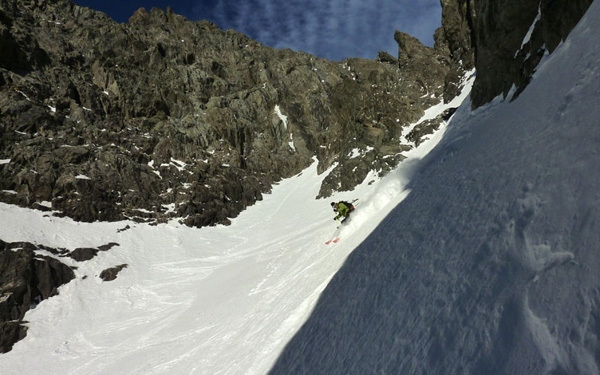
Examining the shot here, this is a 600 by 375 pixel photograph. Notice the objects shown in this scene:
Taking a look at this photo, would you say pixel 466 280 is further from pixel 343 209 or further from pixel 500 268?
pixel 343 209

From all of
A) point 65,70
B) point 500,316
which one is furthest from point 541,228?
point 65,70

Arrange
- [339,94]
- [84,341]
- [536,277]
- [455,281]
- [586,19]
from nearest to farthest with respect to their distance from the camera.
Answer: [536,277] < [455,281] < [586,19] < [84,341] < [339,94]

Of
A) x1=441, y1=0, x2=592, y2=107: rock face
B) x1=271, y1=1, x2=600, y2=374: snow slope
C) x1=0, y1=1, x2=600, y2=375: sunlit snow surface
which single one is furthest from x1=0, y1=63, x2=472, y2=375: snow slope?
x1=441, y1=0, x2=592, y2=107: rock face

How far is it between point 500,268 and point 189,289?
3190 cm

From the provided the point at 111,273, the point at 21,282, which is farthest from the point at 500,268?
the point at 111,273

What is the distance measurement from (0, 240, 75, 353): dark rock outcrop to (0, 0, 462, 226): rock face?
43.9 ft

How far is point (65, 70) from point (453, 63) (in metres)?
88.5

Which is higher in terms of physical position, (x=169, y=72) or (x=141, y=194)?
(x=169, y=72)

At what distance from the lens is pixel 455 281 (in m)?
5.22

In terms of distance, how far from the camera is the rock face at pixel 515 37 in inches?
419

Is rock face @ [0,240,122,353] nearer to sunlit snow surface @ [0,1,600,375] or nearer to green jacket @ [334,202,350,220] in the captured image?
sunlit snow surface @ [0,1,600,375]

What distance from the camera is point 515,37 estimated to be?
16.0m

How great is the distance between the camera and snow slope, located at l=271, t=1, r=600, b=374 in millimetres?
3340

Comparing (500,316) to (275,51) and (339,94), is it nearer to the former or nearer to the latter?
(339,94)
